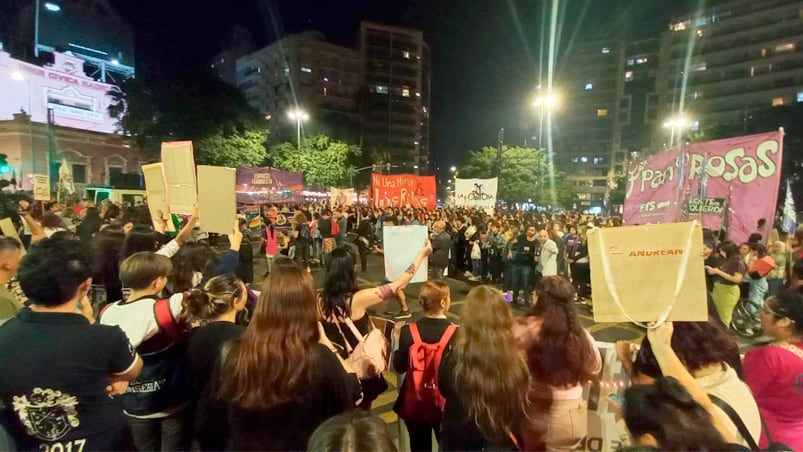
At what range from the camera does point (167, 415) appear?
9.37ft

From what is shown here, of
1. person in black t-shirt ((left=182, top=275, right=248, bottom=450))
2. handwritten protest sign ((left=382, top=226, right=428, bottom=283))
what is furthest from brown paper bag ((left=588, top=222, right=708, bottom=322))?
handwritten protest sign ((left=382, top=226, right=428, bottom=283))

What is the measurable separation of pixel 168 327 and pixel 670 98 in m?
97.1

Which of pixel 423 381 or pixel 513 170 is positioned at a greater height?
pixel 513 170

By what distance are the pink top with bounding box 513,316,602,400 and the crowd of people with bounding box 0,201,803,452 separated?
1 centimetres

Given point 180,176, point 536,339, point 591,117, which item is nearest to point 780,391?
point 536,339

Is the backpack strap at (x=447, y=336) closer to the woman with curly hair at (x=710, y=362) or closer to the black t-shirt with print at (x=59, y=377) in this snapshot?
the woman with curly hair at (x=710, y=362)

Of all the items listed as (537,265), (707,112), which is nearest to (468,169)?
(537,265)

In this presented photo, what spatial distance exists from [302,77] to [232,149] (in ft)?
172

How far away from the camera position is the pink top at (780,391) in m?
2.37

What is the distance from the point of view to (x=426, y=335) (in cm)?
297

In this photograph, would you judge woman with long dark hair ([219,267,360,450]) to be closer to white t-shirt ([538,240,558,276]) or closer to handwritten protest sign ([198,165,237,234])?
handwritten protest sign ([198,165,237,234])

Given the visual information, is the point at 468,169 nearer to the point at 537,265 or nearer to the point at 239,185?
the point at 239,185

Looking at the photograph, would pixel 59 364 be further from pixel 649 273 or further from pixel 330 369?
pixel 649 273

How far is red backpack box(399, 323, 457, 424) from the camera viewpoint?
2939mm
